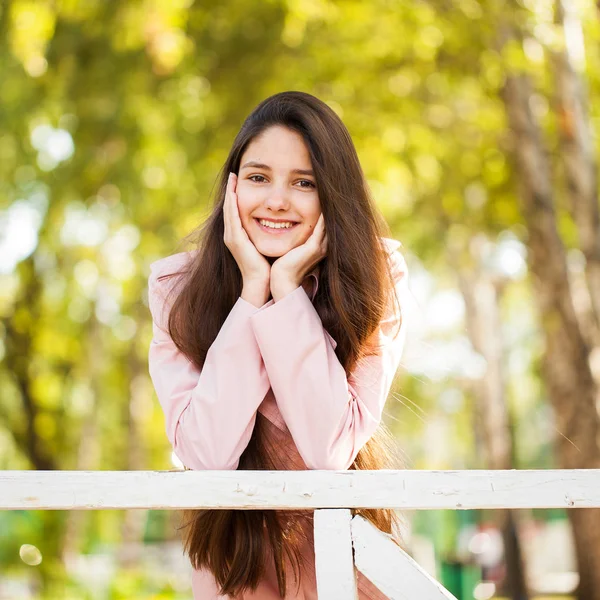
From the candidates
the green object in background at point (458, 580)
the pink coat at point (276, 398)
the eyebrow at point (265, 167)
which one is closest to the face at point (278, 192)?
the eyebrow at point (265, 167)

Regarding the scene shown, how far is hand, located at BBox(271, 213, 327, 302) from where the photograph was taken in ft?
8.59

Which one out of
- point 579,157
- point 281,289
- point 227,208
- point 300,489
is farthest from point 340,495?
point 579,157

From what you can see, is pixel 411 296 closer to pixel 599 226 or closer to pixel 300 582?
pixel 300 582

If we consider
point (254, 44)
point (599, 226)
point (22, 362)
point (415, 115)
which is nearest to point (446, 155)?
point (415, 115)

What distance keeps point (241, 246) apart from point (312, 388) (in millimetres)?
546

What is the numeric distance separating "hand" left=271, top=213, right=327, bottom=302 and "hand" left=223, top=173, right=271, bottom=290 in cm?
3

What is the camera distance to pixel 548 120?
1127cm

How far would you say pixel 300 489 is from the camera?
1.96m

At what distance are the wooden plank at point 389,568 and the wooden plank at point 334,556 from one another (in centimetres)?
2

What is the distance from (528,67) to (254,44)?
133 inches

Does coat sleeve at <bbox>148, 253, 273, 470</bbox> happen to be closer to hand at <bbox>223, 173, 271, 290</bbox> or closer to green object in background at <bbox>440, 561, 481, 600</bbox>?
hand at <bbox>223, 173, 271, 290</bbox>

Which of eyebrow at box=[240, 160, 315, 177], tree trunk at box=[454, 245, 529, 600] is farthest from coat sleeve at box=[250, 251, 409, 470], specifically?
tree trunk at box=[454, 245, 529, 600]

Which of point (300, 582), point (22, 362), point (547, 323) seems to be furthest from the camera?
point (22, 362)

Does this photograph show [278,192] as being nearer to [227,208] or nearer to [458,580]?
[227,208]
